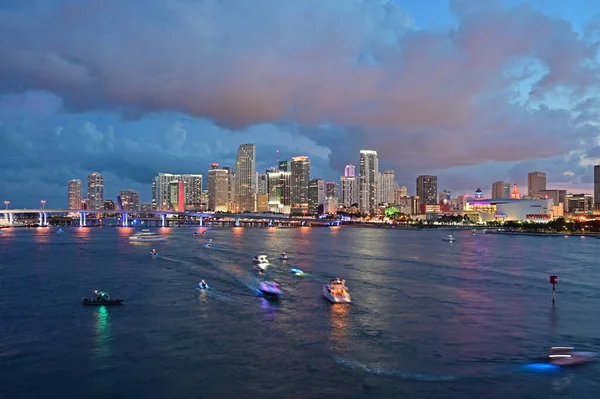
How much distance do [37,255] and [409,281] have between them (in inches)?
2177

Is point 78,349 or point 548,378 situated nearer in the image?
point 548,378

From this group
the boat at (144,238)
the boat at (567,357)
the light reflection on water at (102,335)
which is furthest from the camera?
the boat at (144,238)

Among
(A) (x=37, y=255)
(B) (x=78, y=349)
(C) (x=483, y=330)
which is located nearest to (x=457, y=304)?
(C) (x=483, y=330)

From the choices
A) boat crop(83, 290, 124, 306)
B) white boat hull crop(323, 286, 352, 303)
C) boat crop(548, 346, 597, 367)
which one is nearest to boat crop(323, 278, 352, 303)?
white boat hull crop(323, 286, 352, 303)

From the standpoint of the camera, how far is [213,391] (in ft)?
61.4

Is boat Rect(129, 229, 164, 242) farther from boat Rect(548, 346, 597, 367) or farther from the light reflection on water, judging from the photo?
boat Rect(548, 346, 597, 367)

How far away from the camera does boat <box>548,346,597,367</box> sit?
21.7 m

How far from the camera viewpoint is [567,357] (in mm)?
22000

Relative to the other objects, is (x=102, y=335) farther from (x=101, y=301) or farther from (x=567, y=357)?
(x=567, y=357)

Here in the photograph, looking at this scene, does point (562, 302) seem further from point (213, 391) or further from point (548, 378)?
point (213, 391)

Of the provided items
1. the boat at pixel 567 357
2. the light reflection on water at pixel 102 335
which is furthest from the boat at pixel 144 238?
the boat at pixel 567 357

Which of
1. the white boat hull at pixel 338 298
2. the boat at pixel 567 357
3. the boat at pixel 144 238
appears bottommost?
the boat at pixel 144 238

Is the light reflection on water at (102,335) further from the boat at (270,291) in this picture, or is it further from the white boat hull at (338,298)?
the white boat hull at (338,298)

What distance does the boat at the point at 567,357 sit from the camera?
2169 centimetres
